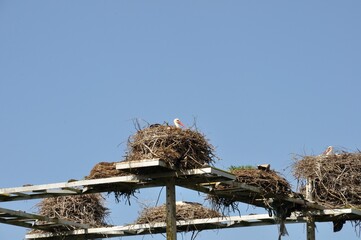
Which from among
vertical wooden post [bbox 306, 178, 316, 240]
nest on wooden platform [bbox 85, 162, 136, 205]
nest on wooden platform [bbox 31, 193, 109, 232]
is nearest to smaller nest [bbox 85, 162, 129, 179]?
nest on wooden platform [bbox 85, 162, 136, 205]

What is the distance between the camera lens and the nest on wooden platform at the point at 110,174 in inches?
798

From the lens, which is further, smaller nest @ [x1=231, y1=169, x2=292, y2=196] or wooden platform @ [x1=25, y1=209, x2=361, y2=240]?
wooden platform @ [x1=25, y1=209, x2=361, y2=240]

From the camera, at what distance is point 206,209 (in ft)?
88.0

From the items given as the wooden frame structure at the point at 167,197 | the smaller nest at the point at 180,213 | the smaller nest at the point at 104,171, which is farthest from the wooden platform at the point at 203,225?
the smaller nest at the point at 104,171

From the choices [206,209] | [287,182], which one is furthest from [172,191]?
[206,209]

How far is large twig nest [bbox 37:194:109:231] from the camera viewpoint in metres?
26.9

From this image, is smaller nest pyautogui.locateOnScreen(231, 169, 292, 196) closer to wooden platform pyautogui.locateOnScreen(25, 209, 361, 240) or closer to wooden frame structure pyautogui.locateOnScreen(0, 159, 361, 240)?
wooden frame structure pyautogui.locateOnScreen(0, 159, 361, 240)

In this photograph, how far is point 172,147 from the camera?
19.1 m

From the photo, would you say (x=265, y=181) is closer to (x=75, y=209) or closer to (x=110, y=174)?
(x=110, y=174)

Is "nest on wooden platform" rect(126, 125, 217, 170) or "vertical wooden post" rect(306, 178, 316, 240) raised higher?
"nest on wooden platform" rect(126, 125, 217, 170)

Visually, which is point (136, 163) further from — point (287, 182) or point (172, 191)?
point (287, 182)

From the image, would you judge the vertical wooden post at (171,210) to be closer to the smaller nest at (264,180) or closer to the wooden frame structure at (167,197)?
the wooden frame structure at (167,197)

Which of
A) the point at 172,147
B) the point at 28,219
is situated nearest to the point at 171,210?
the point at 172,147

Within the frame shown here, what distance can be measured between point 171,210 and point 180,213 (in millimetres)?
7221
